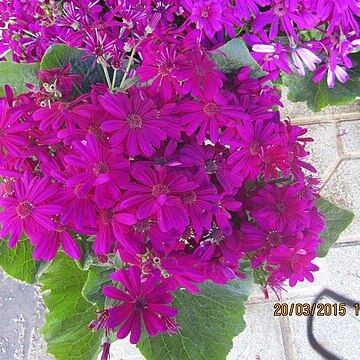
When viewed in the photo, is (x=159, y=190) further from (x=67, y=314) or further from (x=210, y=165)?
(x=67, y=314)

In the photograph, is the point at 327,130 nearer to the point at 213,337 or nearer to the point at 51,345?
the point at 213,337

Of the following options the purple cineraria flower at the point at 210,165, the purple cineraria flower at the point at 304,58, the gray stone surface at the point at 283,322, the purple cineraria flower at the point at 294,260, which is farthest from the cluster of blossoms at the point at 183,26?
the gray stone surface at the point at 283,322

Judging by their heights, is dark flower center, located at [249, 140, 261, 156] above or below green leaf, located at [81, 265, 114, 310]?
above

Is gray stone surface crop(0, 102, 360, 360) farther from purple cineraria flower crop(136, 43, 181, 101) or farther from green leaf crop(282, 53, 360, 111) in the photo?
purple cineraria flower crop(136, 43, 181, 101)

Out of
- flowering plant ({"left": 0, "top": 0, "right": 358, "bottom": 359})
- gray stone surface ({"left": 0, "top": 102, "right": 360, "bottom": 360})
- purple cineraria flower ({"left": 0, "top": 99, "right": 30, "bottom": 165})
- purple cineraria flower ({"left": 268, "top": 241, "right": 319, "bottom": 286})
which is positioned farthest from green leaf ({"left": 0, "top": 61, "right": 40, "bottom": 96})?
gray stone surface ({"left": 0, "top": 102, "right": 360, "bottom": 360})

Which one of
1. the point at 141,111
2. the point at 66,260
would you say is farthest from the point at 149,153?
the point at 66,260

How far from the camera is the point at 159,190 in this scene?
52cm

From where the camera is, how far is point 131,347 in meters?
1.13

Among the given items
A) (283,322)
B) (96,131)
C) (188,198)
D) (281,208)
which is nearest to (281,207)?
(281,208)

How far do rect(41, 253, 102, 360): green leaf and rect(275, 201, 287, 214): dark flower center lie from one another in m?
0.33

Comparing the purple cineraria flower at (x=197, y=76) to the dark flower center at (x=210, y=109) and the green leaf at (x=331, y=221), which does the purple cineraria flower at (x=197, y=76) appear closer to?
the dark flower center at (x=210, y=109)

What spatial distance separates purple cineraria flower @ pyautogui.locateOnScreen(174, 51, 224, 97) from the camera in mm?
569

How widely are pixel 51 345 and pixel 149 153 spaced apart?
38cm

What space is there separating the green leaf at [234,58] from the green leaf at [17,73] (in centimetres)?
23
